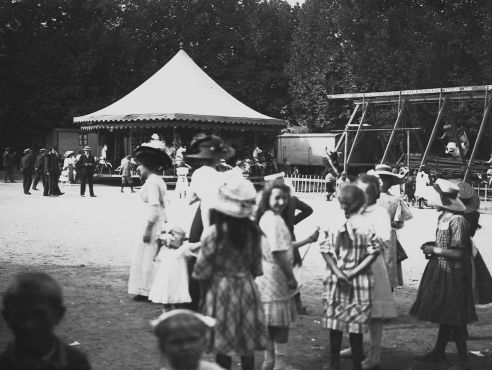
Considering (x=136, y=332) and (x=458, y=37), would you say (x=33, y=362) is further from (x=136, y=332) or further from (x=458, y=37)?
(x=458, y=37)

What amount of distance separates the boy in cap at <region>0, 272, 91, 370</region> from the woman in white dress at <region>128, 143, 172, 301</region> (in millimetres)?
5075

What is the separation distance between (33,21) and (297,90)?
1682 centimetres

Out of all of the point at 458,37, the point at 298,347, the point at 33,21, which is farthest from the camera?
the point at 33,21

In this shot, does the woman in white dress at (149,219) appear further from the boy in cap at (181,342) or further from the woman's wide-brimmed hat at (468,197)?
the boy in cap at (181,342)

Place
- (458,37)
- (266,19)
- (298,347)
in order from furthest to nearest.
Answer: (266,19)
(458,37)
(298,347)

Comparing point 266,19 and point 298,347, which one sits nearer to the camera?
point 298,347

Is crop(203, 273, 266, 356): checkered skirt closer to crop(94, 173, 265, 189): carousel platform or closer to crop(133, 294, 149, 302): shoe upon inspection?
crop(133, 294, 149, 302): shoe

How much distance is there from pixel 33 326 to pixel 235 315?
196cm

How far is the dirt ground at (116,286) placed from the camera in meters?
6.17

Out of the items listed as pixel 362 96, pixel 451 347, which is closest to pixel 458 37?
pixel 362 96

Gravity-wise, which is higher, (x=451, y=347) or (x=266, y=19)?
(x=266, y=19)

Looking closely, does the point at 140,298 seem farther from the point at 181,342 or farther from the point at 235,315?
the point at 181,342

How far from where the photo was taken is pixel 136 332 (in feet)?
22.2

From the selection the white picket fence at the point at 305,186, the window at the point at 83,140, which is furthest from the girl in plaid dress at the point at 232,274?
the window at the point at 83,140
